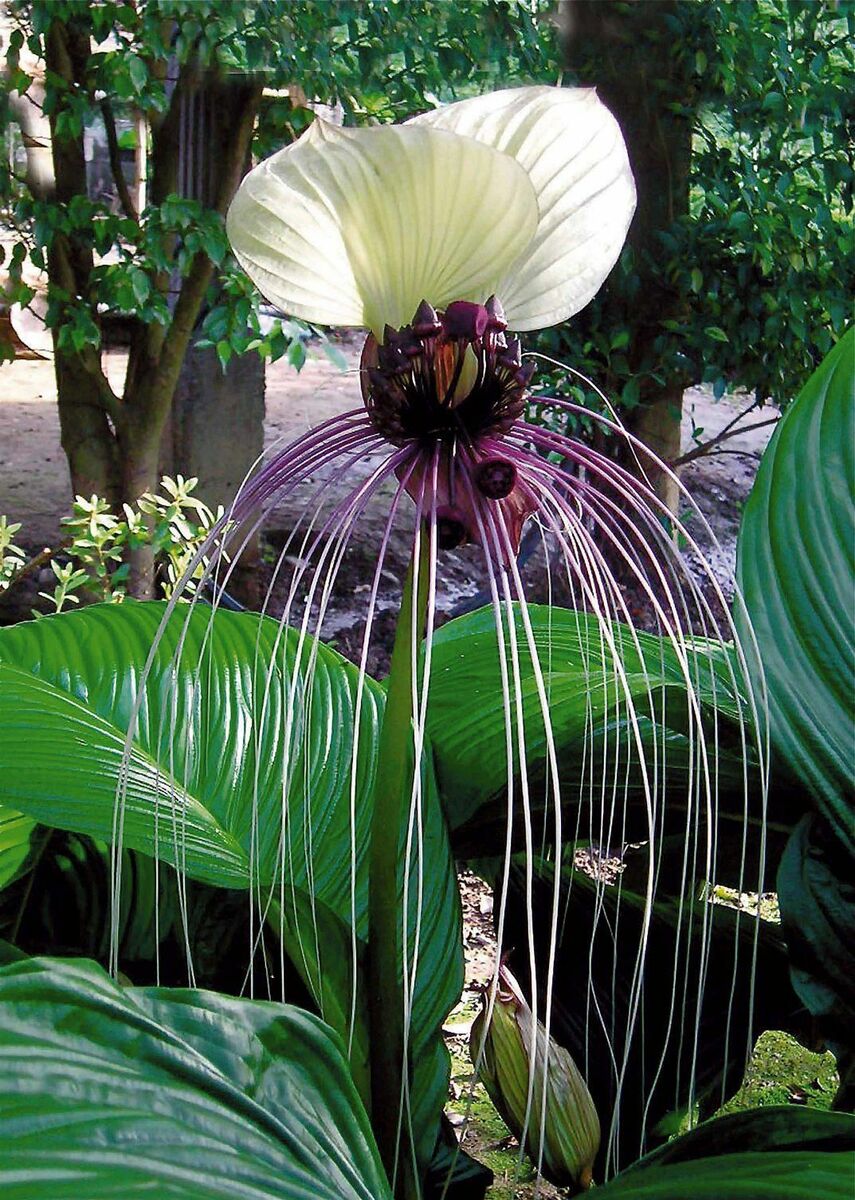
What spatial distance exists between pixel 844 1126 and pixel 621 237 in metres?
0.36

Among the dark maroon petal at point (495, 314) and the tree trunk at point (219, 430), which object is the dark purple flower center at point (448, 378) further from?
the tree trunk at point (219, 430)

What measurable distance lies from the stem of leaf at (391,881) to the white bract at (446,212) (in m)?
0.10

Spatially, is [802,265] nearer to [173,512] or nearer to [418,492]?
[173,512]

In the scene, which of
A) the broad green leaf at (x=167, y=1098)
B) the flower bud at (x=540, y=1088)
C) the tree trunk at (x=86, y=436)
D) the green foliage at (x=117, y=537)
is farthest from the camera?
the tree trunk at (x=86, y=436)

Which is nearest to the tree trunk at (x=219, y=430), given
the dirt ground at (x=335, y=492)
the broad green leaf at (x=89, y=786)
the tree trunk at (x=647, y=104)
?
the dirt ground at (x=335, y=492)

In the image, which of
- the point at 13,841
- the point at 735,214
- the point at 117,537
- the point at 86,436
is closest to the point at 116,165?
the point at 86,436

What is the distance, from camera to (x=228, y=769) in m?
0.77

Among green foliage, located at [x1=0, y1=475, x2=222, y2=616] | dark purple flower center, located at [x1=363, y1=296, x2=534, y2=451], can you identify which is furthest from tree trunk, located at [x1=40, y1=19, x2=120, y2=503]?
dark purple flower center, located at [x1=363, y1=296, x2=534, y2=451]

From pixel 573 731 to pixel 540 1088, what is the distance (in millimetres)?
202

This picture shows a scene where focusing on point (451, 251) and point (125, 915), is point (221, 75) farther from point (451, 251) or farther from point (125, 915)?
point (451, 251)

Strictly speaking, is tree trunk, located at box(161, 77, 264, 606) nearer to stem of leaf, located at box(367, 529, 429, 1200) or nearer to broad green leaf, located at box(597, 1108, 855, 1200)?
stem of leaf, located at box(367, 529, 429, 1200)

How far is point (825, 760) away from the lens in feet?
2.34

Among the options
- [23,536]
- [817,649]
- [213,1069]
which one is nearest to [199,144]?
[23,536]

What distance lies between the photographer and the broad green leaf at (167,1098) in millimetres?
358
